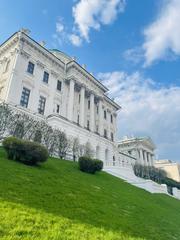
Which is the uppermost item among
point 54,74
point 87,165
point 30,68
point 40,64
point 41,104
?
point 40,64

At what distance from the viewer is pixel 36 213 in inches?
233

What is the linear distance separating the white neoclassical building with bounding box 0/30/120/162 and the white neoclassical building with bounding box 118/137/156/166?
2275 cm

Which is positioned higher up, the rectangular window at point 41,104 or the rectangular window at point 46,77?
the rectangular window at point 46,77

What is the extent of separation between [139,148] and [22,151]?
58796 mm

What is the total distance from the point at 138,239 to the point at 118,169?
69.6ft

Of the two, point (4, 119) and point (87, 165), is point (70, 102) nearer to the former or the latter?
point (4, 119)

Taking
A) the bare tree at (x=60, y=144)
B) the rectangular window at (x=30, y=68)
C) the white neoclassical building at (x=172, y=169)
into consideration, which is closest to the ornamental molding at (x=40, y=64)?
the rectangular window at (x=30, y=68)

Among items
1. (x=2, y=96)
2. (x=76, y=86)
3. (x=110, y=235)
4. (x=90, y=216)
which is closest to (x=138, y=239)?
(x=110, y=235)

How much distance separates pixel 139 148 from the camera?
225 feet

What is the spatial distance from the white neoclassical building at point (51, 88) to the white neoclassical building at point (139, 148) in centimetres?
2275

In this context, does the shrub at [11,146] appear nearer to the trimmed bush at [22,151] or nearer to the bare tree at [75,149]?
the trimmed bush at [22,151]

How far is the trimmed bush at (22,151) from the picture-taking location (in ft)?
44.2

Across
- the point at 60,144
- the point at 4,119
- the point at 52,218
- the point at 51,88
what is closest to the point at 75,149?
the point at 60,144

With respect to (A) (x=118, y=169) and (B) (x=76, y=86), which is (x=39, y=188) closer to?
(A) (x=118, y=169)
